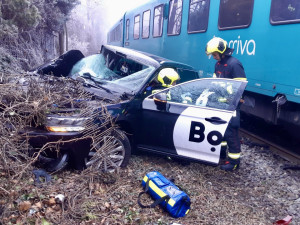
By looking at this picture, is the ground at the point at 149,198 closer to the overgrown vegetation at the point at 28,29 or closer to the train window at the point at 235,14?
the train window at the point at 235,14

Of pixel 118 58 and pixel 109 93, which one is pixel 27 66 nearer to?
pixel 118 58

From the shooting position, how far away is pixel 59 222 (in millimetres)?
2629

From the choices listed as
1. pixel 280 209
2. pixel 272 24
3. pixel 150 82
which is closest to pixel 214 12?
pixel 272 24

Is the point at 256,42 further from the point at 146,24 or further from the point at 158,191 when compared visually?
the point at 146,24

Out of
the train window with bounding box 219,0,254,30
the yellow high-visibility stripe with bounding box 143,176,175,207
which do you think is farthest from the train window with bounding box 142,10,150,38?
the yellow high-visibility stripe with bounding box 143,176,175,207

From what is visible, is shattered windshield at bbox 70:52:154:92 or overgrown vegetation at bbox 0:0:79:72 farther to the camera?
overgrown vegetation at bbox 0:0:79:72

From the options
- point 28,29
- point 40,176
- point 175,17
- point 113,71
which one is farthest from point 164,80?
point 28,29

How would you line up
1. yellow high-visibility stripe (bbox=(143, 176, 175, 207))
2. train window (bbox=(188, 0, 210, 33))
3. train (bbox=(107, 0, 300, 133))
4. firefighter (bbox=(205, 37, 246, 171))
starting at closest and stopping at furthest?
yellow high-visibility stripe (bbox=(143, 176, 175, 207)) → firefighter (bbox=(205, 37, 246, 171)) → train (bbox=(107, 0, 300, 133)) → train window (bbox=(188, 0, 210, 33))

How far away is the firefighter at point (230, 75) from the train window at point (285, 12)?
1201 millimetres

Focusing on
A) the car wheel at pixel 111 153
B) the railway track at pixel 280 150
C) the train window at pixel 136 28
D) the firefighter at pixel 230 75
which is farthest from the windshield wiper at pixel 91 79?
the train window at pixel 136 28

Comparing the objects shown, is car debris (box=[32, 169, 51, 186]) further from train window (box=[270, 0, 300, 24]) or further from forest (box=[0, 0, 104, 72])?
train window (box=[270, 0, 300, 24])

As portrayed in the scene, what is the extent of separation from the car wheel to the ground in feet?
0.47

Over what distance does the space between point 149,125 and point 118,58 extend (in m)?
1.69

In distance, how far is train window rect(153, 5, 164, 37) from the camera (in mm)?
9815
